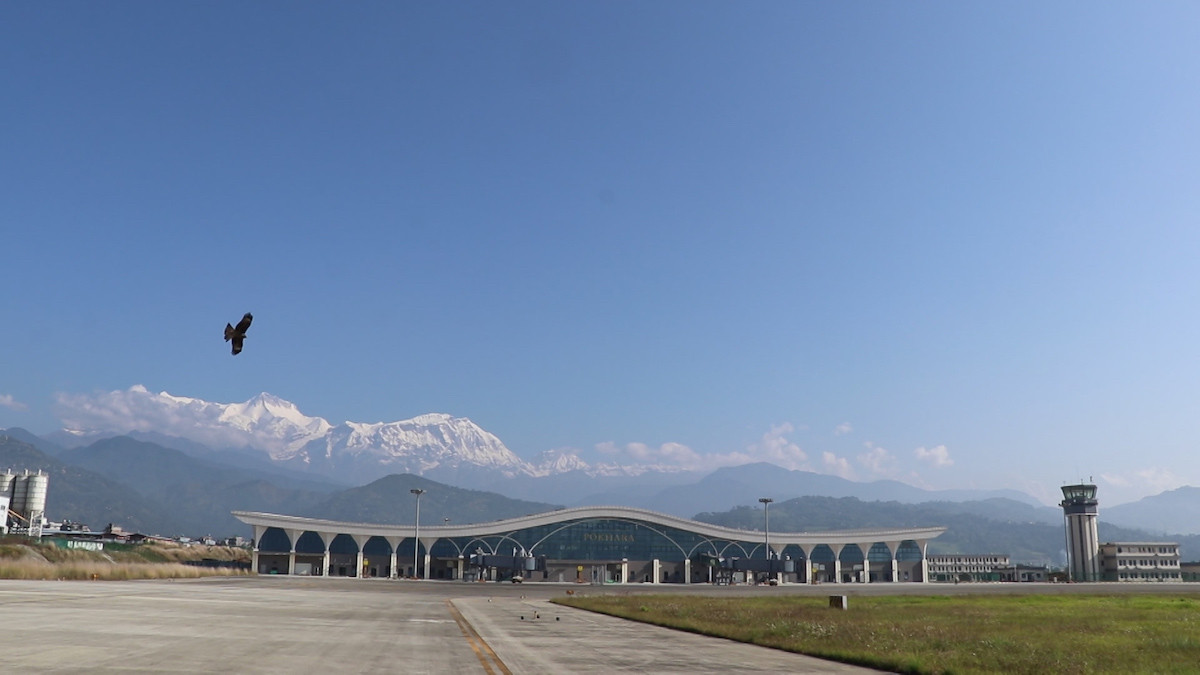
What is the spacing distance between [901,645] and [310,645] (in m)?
20.5

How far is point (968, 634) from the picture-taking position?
35906 millimetres

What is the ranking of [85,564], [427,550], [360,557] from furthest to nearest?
[427,550] → [360,557] → [85,564]

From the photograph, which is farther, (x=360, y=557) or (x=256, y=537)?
(x=360, y=557)

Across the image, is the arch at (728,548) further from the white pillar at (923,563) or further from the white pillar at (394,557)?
the white pillar at (394,557)

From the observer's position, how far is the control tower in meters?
176

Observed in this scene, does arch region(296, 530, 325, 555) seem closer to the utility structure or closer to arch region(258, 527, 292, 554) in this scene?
arch region(258, 527, 292, 554)

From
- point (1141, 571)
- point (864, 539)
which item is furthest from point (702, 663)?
point (1141, 571)

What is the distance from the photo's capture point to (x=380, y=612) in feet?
155

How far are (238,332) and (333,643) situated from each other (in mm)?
11734

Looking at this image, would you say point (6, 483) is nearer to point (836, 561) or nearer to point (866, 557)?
point (836, 561)

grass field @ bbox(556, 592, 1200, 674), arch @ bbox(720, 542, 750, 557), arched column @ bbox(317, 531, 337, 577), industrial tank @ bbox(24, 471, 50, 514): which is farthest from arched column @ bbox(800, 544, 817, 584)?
industrial tank @ bbox(24, 471, 50, 514)

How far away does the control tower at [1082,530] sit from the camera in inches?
6909

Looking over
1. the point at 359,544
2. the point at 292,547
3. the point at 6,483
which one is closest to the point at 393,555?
the point at 359,544

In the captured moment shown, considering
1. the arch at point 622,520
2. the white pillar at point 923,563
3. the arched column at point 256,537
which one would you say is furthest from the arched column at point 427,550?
the white pillar at point 923,563
